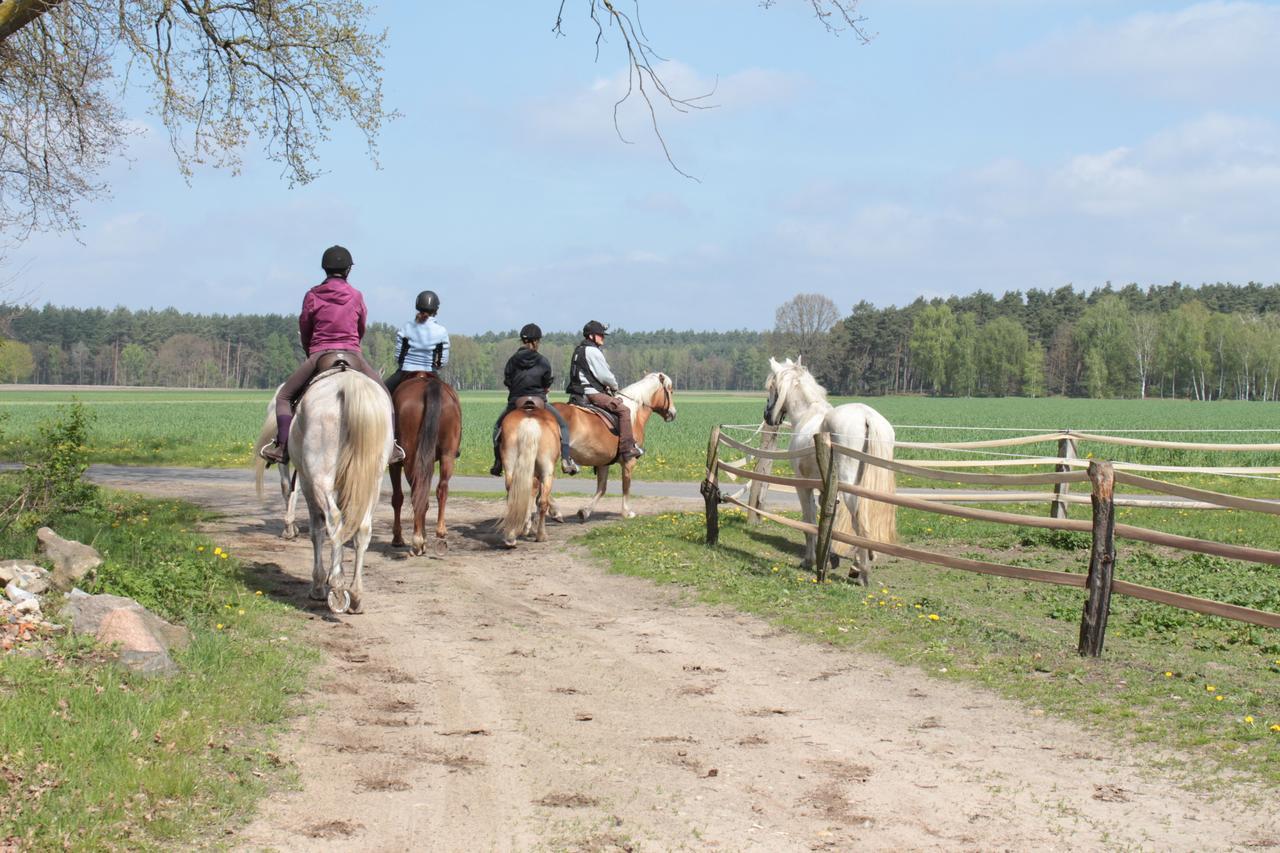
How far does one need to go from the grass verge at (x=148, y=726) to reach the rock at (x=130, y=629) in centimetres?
11

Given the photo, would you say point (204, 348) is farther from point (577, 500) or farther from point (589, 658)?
point (589, 658)

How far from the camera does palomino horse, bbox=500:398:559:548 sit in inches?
475

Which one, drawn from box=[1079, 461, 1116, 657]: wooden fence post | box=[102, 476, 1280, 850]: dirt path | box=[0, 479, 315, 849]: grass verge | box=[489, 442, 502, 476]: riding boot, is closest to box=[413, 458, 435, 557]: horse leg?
box=[489, 442, 502, 476]: riding boot

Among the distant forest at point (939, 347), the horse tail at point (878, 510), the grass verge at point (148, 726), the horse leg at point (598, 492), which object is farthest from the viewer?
the distant forest at point (939, 347)

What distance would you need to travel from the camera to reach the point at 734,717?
6211mm

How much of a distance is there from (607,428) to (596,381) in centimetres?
66

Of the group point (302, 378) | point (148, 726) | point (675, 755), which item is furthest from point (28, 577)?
point (675, 755)

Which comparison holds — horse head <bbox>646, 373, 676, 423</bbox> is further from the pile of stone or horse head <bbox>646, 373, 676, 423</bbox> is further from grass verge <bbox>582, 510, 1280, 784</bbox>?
the pile of stone

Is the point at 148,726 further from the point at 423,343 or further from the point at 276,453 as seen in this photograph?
the point at 423,343

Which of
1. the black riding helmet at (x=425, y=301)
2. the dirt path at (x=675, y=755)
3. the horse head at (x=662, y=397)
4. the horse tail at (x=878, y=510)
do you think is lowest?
the dirt path at (x=675, y=755)

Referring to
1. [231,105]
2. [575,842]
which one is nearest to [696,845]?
[575,842]

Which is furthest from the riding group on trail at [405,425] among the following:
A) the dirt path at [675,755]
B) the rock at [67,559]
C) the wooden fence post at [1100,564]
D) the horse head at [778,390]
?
the wooden fence post at [1100,564]

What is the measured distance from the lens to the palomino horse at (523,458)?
12062mm

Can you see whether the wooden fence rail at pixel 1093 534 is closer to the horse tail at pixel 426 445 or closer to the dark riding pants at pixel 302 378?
the horse tail at pixel 426 445
